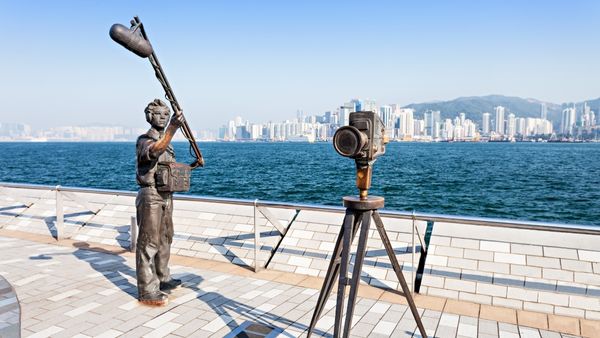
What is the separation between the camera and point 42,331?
4.69m

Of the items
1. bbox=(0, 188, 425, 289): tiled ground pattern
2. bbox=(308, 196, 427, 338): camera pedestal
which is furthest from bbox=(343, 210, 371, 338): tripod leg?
bbox=(0, 188, 425, 289): tiled ground pattern

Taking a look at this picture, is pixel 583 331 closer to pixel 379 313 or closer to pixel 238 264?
pixel 379 313

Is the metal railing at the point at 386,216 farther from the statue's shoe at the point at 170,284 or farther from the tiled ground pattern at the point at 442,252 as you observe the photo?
the statue's shoe at the point at 170,284

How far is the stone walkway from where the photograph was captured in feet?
15.6

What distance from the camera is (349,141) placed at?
11.4 feet

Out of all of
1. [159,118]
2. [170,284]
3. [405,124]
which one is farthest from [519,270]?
[405,124]

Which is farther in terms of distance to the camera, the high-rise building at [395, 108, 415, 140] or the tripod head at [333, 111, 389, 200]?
the high-rise building at [395, 108, 415, 140]

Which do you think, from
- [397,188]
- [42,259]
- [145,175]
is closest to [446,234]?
[145,175]

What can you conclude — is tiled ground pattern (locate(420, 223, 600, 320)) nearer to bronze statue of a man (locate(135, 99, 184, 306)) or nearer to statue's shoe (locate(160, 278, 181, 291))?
statue's shoe (locate(160, 278, 181, 291))

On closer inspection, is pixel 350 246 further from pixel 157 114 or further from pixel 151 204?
pixel 157 114

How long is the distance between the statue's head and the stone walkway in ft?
7.85

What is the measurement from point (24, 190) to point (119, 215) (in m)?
3.32

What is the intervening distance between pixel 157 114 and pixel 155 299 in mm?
2423

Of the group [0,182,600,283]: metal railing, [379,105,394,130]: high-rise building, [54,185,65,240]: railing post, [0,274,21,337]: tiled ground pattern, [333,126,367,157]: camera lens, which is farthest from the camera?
[54,185,65,240]: railing post
